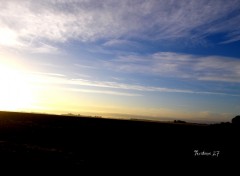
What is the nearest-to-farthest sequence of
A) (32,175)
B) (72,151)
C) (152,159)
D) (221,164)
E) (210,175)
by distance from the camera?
1. (32,175)
2. (210,175)
3. (221,164)
4. (152,159)
5. (72,151)

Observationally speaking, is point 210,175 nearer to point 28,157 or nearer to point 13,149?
point 28,157

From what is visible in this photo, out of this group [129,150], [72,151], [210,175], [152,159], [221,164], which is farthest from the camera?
[129,150]

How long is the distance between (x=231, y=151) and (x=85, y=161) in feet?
56.2

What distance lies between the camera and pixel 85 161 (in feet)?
72.6

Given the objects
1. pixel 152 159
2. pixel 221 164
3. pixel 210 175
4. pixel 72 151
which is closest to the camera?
pixel 210 175

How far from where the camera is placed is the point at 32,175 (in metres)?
16.5

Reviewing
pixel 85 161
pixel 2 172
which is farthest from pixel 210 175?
pixel 2 172

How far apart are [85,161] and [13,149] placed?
7.74 m

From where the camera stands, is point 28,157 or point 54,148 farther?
point 54,148

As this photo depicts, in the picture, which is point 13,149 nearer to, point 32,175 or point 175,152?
point 32,175

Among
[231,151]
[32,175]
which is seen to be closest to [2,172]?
[32,175]

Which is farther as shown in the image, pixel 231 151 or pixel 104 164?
pixel 231 151

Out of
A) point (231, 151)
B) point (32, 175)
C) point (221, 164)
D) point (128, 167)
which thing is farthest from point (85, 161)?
point (231, 151)

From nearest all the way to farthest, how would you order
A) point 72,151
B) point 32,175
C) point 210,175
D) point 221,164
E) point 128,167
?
point 32,175
point 210,175
point 128,167
point 221,164
point 72,151
